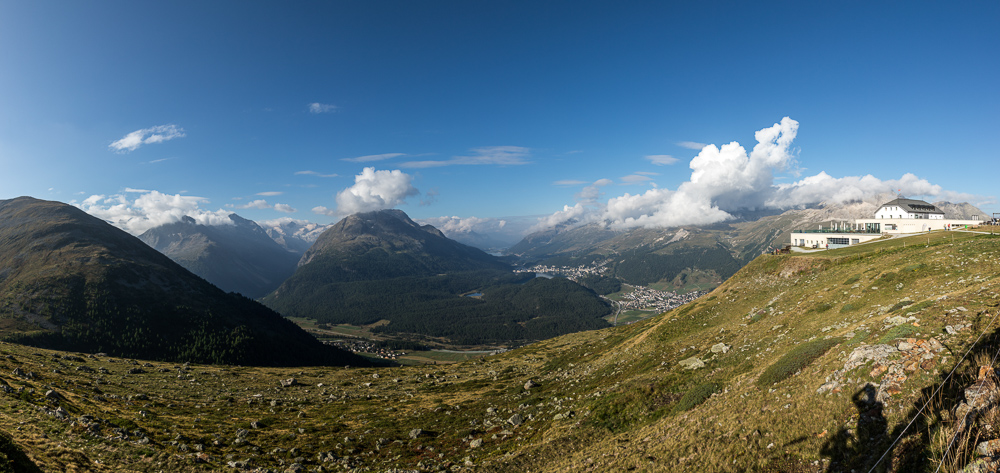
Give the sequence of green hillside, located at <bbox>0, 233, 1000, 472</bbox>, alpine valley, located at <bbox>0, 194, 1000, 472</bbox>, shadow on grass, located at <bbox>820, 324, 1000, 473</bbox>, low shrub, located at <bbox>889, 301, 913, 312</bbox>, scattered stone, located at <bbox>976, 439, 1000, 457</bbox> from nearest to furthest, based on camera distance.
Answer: scattered stone, located at <bbox>976, 439, 1000, 457</bbox> < shadow on grass, located at <bbox>820, 324, 1000, 473</bbox> < alpine valley, located at <bbox>0, 194, 1000, 472</bbox> < green hillside, located at <bbox>0, 233, 1000, 472</bbox> < low shrub, located at <bbox>889, 301, 913, 312</bbox>

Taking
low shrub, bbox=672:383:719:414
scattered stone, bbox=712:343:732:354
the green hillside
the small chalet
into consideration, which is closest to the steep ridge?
the green hillside

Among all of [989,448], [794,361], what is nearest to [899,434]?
[989,448]

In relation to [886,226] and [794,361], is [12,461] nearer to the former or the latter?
[794,361]

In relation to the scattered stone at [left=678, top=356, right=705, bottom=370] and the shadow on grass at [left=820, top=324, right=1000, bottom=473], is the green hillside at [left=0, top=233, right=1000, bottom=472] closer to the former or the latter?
the shadow on grass at [left=820, top=324, right=1000, bottom=473]

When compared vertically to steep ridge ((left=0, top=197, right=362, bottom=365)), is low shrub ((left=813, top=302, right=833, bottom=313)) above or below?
above

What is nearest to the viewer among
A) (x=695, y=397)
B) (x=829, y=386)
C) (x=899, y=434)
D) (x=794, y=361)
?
(x=899, y=434)

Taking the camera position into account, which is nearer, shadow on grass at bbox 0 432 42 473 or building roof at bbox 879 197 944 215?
shadow on grass at bbox 0 432 42 473

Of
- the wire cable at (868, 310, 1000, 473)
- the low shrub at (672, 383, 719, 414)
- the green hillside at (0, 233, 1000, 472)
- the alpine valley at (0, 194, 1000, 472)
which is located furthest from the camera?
the low shrub at (672, 383, 719, 414)
